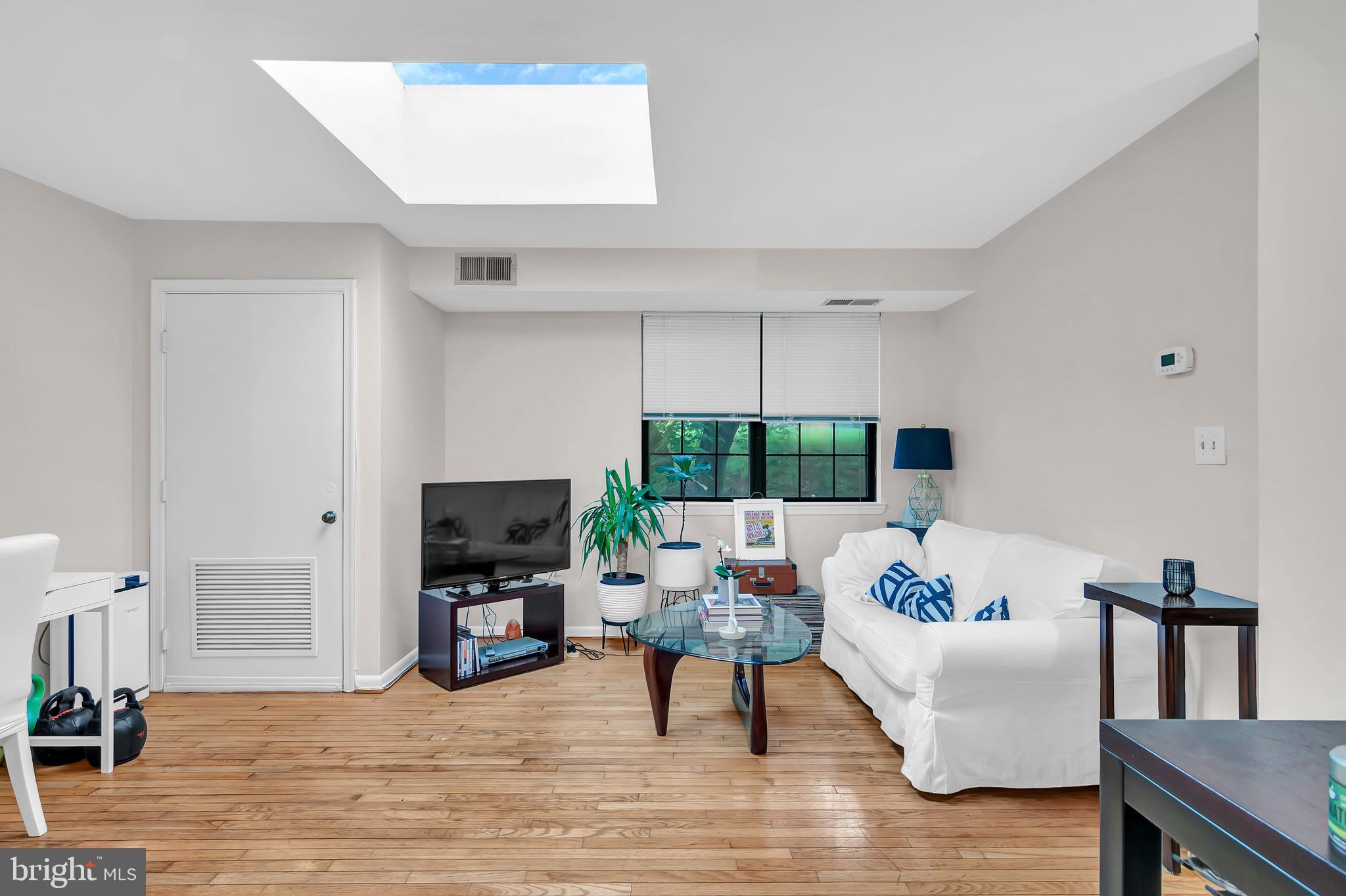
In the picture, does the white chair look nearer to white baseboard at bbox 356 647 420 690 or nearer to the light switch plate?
white baseboard at bbox 356 647 420 690

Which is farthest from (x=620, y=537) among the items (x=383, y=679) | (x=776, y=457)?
(x=383, y=679)

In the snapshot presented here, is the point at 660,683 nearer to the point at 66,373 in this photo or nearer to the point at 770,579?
the point at 770,579

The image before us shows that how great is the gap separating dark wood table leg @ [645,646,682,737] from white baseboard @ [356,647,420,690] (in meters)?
1.58

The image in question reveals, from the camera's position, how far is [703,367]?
15.0 ft

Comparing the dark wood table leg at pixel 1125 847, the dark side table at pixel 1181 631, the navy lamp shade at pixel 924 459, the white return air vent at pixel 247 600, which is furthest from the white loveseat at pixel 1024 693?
the white return air vent at pixel 247 600

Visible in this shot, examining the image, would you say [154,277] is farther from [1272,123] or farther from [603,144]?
[1272,123]

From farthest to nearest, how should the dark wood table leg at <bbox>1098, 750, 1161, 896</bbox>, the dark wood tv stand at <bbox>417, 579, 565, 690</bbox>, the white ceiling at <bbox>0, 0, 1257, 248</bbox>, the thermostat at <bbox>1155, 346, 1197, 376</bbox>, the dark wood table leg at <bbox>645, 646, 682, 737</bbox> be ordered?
1. the dark wood tv stand at <bbox>417, 579, 565, 690</bbox>
2. the dark wood table leg at <bbox>645, 646, 682, 737</bbox>
3. the thermostat at <bbox>1155, 346, 1197, 376</bbox>
4. the white ceiling at <bbox>0, 0, 1257, 248</bbox>
5. the dark wood table leg at <bbox>1098, 750, 1161, 896</bbox>

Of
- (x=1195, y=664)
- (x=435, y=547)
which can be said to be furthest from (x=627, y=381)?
(x=1195, y=664)

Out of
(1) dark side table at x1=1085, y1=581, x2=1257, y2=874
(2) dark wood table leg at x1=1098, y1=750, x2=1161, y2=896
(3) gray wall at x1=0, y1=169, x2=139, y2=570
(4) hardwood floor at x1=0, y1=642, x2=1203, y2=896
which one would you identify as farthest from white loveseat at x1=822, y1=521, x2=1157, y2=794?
(3) gray wall at x1=0, y1=169, x2=139, y2=570

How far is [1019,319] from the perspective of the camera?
11.4ft

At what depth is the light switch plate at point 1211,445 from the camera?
2.18 m

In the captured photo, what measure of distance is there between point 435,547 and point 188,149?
2.15m

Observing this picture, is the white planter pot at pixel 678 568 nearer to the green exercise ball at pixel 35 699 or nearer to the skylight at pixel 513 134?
the skylight at pixel 513 134

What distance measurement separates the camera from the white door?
11.4 ft
